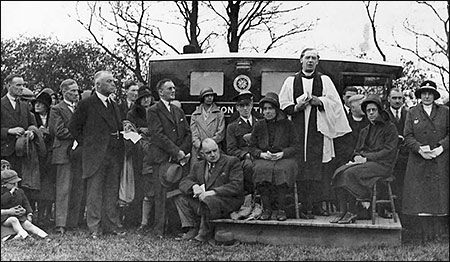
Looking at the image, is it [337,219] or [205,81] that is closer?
[337,219]

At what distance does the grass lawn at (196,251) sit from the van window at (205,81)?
2654 millimetres

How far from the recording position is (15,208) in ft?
19.2

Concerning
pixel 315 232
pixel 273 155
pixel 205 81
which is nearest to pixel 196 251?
pixel 315 232

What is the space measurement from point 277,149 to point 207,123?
101 centimetres

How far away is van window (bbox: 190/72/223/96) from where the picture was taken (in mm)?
7805

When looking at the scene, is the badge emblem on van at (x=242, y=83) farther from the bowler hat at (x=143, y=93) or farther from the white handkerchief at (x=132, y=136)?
the white handkerchief at (x=132, y=136)

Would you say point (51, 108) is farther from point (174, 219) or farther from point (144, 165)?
point (174, 219)

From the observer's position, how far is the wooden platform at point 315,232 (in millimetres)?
5328

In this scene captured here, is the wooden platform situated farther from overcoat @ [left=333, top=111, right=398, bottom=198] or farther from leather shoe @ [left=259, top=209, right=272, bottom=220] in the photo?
overcoat @ [left=333, top=111, right=398, bottom=198]

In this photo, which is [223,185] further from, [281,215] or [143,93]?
[143,93]

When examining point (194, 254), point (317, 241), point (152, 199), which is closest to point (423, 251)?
point (317, 241)

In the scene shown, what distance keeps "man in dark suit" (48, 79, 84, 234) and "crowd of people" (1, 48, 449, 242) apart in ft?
0.04

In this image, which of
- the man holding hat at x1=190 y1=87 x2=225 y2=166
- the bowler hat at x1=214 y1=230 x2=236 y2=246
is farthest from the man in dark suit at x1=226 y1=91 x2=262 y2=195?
the bowler hat at x1=214 y1=230 x2=236 y2=246

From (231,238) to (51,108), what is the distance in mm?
2503
